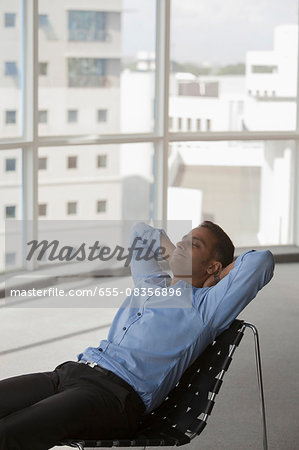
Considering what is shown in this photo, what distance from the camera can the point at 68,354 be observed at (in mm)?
4535

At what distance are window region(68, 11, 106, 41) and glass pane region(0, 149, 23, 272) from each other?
0.97 m

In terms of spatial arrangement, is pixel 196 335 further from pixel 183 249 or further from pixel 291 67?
pixel 291 67

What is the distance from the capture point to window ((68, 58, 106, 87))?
619 cm

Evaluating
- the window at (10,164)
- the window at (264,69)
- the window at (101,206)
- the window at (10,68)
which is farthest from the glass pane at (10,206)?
the window at (264,69)

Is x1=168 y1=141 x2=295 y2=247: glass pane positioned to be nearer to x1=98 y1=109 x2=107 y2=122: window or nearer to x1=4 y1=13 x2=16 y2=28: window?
x1=98 y1=109 x2=107 y2=122: window

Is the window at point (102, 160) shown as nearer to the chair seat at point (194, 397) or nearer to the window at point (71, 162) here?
the window at point (71, 162)

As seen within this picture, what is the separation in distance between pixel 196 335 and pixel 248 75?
14.5ft

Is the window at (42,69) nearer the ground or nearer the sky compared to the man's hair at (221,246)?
nearer the sky

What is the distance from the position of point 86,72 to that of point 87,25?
1.10 ft

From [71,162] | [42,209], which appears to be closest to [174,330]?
[42,209]

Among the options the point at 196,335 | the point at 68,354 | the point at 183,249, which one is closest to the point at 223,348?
the point at 196,335

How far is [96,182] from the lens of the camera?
252 inches

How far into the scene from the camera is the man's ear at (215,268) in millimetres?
2957

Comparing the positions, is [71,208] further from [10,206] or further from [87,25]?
[87,25]
